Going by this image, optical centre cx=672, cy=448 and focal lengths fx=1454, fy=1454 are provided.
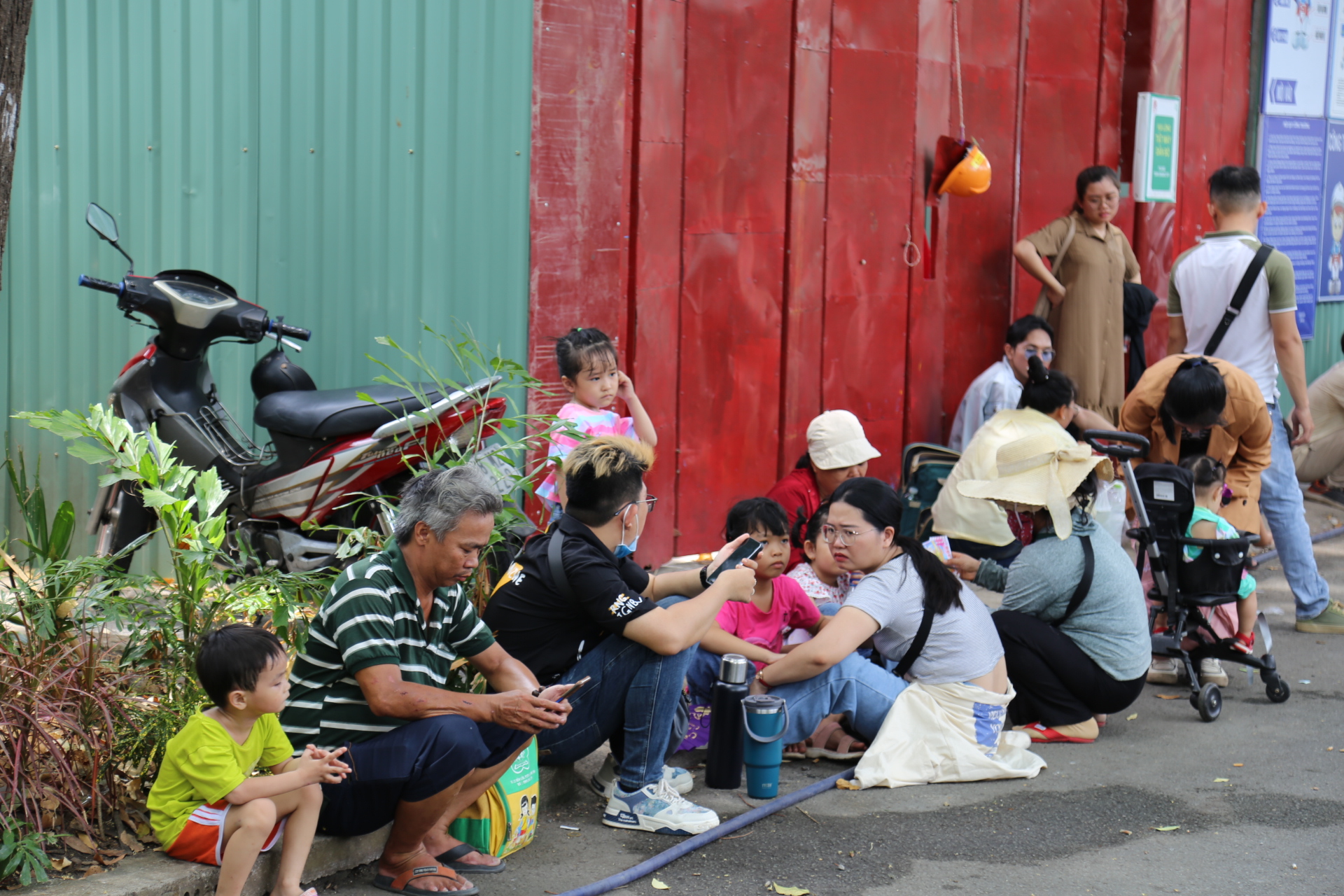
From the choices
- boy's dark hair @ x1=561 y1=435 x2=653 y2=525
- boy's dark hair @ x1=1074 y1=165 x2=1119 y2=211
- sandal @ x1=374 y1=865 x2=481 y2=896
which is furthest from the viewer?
boy's dark hair @ x1=1074 y1=165 x2=1119 y2=211

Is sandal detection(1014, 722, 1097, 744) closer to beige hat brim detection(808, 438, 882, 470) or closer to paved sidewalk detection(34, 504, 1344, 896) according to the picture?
paved sidewalk detection(34, 504, 1344, 896)

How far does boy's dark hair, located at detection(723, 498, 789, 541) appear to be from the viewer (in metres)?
5.43

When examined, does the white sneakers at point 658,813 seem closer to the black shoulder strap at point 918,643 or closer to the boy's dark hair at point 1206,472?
the black shoulder strap at point 918,643

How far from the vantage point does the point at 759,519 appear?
214 inches

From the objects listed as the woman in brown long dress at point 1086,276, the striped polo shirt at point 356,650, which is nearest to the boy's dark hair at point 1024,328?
the woman in brown long dress at point 1086,276

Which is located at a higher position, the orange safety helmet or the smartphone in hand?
the orange safety helmet

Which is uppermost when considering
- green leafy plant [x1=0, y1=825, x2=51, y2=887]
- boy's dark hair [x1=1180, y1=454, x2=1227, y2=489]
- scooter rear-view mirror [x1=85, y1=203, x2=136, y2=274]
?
scooter rear-view mirror [x1=85, y1=203, x2=136, y2=274]

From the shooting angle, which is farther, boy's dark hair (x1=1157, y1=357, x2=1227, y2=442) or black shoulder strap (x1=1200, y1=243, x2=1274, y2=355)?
black shoulder strap (x1=1200, y1=243, x2=1274, y2=355)

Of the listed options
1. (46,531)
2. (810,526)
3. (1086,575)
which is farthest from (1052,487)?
(46,531)

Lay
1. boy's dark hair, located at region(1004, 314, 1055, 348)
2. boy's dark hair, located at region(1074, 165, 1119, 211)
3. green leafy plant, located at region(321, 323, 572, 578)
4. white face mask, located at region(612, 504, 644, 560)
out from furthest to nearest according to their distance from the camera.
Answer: boy's dark hair, located at region(1074, 165, 1119, 211) → boy's dark hair, located at region(1004, 314, 1055, 348) → green leafy plant, located at region(321, 323, 572, 578) → white face mask, located at region(612, 504, 644, 560)

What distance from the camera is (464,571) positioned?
4000mm

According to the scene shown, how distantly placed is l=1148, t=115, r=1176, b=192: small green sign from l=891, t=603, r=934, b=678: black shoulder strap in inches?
250

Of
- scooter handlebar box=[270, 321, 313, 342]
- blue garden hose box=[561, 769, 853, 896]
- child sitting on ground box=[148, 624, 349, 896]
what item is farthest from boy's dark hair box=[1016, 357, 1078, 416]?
child sitting on ground box=[148, 624, 349, 896]

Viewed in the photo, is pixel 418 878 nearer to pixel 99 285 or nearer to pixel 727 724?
pixel 727 724
